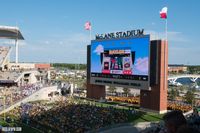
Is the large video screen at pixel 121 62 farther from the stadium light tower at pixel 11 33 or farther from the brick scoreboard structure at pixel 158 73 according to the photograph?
the stadium light tower at pixel 11 33

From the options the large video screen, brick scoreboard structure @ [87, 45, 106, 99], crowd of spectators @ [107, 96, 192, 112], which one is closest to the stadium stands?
brick scoreboard structure @ [87, 45, 106, 99]

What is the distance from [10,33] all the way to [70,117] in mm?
42819

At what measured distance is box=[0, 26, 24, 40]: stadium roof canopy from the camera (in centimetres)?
6951

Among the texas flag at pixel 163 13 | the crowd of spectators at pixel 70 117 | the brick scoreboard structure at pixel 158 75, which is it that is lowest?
the crowd of spectators at pixel 70 117

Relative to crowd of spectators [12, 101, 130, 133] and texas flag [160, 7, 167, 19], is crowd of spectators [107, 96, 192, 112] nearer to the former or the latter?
crowd of spectators [12, 101, 130, 133]

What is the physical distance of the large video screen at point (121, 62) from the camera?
37.9m

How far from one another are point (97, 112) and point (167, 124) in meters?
33.5

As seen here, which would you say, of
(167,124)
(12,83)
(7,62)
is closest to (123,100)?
(12,83)

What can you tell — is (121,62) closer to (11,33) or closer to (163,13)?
(163,13)

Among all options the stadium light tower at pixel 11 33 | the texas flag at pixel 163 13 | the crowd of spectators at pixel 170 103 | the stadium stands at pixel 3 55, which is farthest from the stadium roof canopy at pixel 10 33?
the texas flag at pixel 163 13

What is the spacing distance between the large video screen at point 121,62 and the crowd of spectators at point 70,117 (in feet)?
14.4

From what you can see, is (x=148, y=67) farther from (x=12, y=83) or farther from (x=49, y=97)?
(x=12, y=83)

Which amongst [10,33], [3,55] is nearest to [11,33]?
[10,33]

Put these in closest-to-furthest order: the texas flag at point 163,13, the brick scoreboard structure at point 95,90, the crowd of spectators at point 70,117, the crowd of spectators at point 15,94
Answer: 1. the crowd of spectators at point 70,117
2. the texas flag at point 163,13
3. the crowd of spectators at point 15,94
4. the brick scoreboard structure at point 95,90
